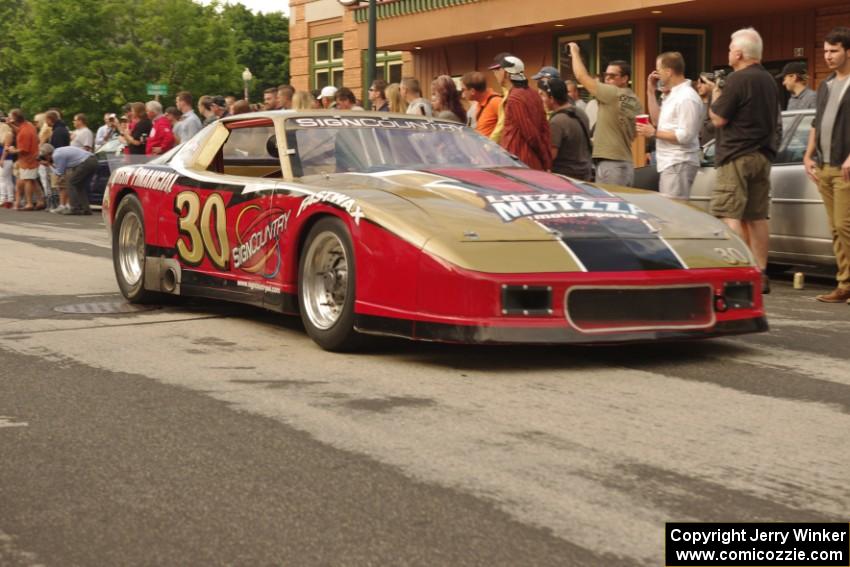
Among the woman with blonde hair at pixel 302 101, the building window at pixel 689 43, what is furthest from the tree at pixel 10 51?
the woman with blonde hair at pixel 302 101

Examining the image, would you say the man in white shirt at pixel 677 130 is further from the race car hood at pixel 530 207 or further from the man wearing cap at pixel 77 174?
the man wearing cap at pixel 77 174

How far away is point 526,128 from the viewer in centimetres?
1018

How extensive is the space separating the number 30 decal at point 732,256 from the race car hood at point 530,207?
11 cm

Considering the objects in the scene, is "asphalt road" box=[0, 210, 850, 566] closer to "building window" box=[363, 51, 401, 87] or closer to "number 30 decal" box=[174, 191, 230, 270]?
"number 30 decal" box=[174, 191, 230, 270]

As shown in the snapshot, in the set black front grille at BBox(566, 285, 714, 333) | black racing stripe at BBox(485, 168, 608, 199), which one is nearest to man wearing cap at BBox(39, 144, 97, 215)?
black racing stripe at BBox(485, 168, 608, 199)

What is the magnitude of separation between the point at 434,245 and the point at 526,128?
4.14 metres

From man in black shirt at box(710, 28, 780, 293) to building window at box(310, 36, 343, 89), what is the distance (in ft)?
78.6

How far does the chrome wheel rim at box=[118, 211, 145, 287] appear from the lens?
29.2 feet

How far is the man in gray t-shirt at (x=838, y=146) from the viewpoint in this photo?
936 centimetres

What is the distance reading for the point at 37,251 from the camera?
13.5 meters

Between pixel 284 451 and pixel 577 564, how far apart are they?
1508 mm

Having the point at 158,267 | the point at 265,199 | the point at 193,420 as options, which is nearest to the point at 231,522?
the point at 193,420

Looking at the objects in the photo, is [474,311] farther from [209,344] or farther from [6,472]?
[6,472]

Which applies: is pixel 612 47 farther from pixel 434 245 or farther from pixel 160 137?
pixel 434 245
